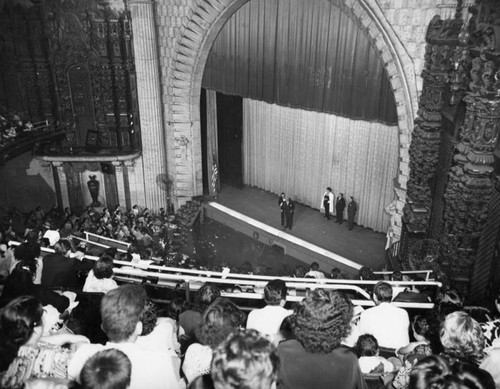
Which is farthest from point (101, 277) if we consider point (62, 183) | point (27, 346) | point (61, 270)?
point (62, 183)

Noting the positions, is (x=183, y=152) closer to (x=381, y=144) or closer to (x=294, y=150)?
(x=294, y=150)

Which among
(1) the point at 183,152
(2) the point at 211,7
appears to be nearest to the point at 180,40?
(2) the point at 211,7

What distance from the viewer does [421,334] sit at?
427 cm

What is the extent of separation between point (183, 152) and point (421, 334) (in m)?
12.3

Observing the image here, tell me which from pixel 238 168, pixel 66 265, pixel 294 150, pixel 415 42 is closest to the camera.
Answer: pixel 66 265

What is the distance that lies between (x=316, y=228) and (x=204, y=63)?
6223 mm

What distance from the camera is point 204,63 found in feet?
49.2

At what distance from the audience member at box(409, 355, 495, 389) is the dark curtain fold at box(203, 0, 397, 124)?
371 inches

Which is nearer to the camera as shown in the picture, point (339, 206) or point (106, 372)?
point (106, 372)

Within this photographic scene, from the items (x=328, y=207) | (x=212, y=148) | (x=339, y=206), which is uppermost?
(x=212, y=148)

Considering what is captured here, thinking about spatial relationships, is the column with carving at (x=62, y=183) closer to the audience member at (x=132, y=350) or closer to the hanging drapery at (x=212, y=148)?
the hanging drapery at (x=212, y=148)

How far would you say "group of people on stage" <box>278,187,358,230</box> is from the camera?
14.4 m

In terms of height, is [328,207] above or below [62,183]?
below

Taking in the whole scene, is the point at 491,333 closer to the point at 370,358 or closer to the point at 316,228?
the point at 370,358
